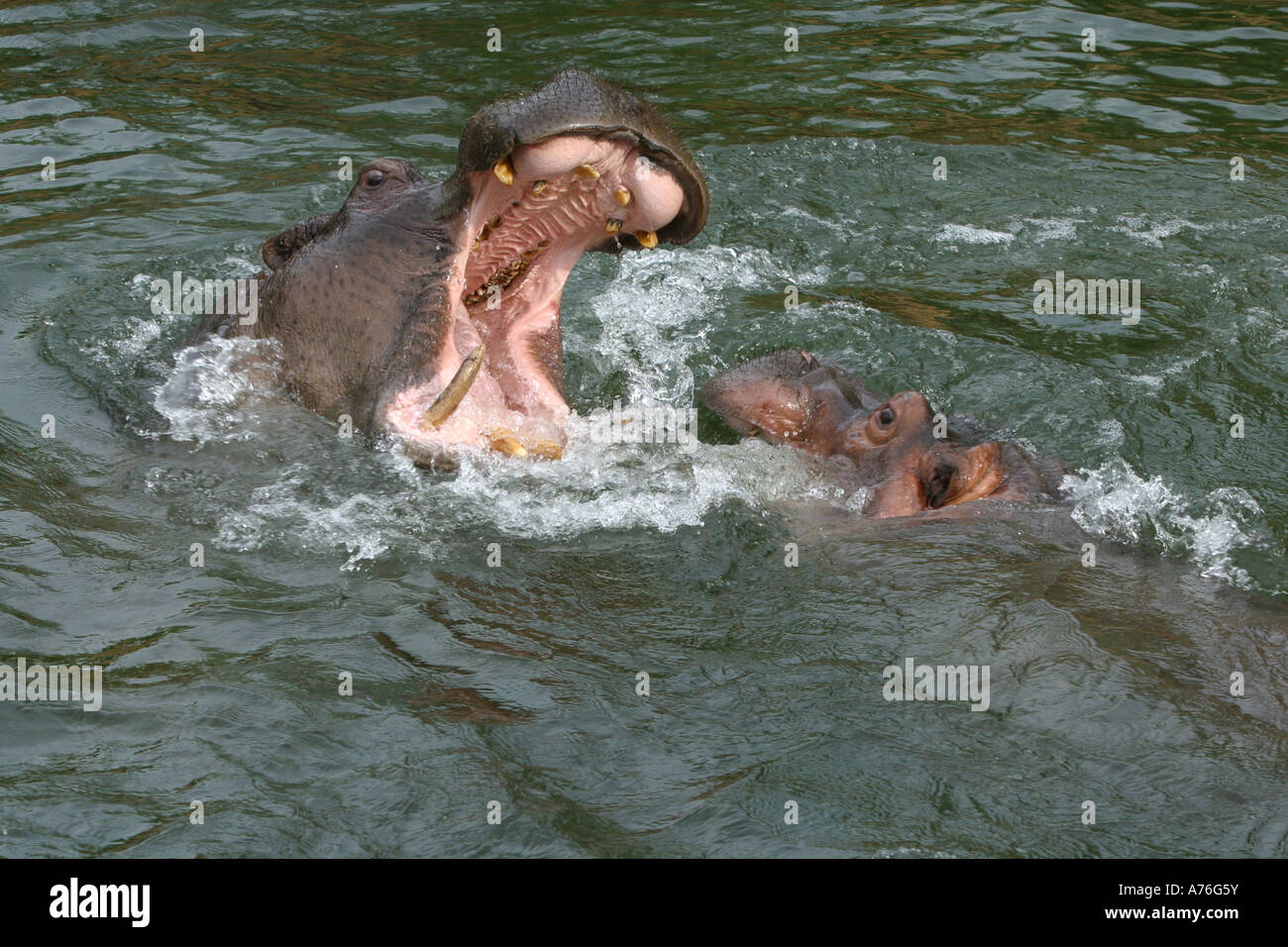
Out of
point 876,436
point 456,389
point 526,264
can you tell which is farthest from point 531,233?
point 876,436

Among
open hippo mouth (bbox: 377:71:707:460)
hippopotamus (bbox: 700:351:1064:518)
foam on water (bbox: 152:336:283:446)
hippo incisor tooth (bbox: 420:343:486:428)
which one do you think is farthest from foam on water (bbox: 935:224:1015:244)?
foam on water (bbox: 152:336:283:446)

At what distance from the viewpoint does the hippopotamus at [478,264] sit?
199 inches

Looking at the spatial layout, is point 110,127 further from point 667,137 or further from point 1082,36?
point 1082,36

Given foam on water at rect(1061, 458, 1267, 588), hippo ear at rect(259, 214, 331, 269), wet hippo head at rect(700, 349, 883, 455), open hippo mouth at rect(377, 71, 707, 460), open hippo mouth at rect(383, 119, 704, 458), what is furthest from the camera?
wet hippo head at rect(700, 349, 883, 455)

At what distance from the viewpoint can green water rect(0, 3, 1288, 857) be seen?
4.05 metres

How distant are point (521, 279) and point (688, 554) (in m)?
1.33

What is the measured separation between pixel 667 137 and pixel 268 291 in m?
1.73

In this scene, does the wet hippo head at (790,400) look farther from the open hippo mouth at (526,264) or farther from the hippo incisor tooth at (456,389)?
the hippo incisor tooth at (456,389)

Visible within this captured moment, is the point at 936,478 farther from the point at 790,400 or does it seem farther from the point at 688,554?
the point at 688,554

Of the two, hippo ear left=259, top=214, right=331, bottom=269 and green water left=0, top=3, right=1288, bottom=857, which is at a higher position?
hippo ear left=259, top=214, right=331, bottom=269

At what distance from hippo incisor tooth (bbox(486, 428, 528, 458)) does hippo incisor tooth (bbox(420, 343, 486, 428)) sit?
30cm

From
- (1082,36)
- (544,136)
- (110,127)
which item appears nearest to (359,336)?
(544,136)

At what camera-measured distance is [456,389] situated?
5281 millimetres

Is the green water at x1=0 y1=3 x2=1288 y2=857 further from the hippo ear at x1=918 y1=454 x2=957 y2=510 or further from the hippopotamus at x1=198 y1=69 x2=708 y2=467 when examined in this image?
the hippo ear at x1=918 y1=454 x2=957 y2=510
